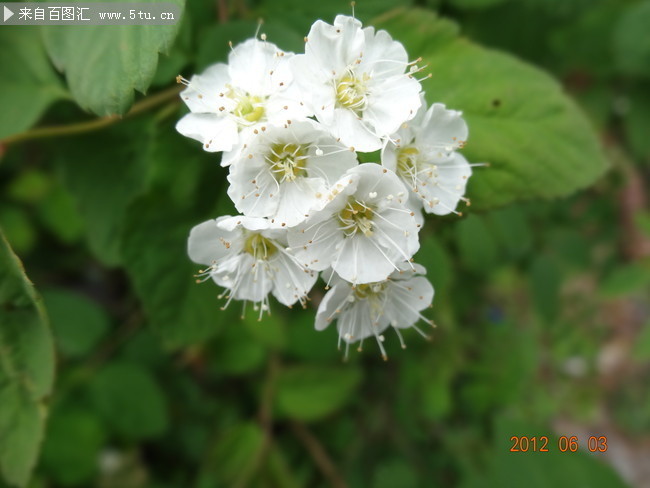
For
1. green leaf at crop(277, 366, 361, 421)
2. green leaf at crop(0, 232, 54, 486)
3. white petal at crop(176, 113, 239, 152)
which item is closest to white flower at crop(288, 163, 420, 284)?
white petal at crop(176, 113, 239, 152)

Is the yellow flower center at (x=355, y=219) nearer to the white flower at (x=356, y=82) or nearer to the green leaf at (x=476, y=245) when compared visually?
the white flower at (x=356, y=82)

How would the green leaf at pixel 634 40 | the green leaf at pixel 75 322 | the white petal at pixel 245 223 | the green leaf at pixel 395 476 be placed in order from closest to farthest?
the white petal at pixel 245 223
the green leaf at pixel 395 476
the green leaf at pixel 634 40
the green leaf at pixel 75 322

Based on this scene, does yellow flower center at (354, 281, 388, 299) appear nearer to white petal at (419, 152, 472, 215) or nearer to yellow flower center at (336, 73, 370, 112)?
white petal at (419, 152, 472, 215)

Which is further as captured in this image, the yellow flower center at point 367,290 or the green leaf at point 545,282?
the green leaf at point 545,282

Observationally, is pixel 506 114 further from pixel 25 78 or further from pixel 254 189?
pixel 25 78

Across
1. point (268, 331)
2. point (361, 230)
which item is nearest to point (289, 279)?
point (361, 230)
